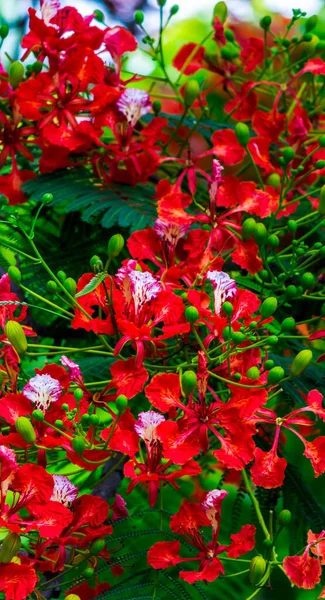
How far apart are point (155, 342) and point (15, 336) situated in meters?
0.14

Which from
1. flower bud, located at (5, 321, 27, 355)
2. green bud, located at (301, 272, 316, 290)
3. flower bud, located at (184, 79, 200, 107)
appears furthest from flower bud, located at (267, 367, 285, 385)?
flower bud, located at (184, 79, 200, 107)

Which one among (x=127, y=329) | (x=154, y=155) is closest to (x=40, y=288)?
(x=154, y=155)

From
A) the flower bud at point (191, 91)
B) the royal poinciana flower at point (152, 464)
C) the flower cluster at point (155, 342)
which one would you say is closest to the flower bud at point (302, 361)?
the flower cluster at point (155, 342)

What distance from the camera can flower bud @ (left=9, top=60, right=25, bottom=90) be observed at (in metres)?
1.11

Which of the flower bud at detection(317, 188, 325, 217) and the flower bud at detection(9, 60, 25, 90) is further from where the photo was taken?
the flower bud at detection(9, 60, 25, 90)

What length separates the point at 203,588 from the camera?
0.96 m

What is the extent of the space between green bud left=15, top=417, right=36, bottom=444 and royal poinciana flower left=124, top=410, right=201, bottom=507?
0.30 feet

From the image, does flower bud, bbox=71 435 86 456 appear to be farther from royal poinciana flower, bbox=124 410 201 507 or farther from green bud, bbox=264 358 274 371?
green bud, bbox=264 358 274 371

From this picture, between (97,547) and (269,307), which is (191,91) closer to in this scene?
(269,307)

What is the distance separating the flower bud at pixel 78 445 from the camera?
0.81 m

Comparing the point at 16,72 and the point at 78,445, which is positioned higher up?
the point at 16,72

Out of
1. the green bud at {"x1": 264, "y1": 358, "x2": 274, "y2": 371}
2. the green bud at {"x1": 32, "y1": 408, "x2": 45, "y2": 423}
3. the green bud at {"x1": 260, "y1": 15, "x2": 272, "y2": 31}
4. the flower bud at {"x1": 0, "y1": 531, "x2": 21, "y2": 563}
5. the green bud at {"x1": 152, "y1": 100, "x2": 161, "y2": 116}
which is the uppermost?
the green bud at {"x1": 260, "y1": 15, "x2": 272, "y2": 31}

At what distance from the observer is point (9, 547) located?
82cm

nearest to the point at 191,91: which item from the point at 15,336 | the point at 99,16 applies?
the point at 99,16
